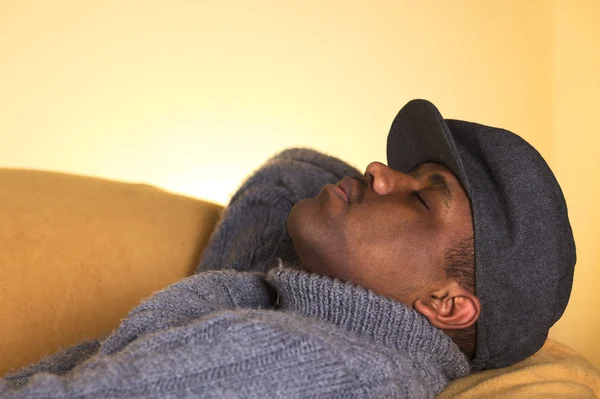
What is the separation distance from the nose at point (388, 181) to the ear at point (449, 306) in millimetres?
182

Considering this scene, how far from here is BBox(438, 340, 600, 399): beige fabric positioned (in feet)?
3.16

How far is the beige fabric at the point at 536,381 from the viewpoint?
3.16 feet

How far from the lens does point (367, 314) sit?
0.98 meters

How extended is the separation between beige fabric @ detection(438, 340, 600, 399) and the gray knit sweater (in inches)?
1.5

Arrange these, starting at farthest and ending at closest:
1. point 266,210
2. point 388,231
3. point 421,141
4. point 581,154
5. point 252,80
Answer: point 252,80 → point 581,154 → point 266,210 → point 421,141 → point 388,231

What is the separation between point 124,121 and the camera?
2.04 m

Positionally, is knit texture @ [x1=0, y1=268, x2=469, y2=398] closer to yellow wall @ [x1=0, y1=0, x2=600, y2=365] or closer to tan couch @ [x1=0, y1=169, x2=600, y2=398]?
tan couch @ [x1=0, y1=169, x2=600, y2=398]

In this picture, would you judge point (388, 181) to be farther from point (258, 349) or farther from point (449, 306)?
point (258, 349)

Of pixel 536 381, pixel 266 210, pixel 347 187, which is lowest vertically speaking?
pixel 536 381

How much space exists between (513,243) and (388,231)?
19cm

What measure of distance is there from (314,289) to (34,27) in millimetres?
1400

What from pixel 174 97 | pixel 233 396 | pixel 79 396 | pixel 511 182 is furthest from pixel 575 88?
pixel 79 396

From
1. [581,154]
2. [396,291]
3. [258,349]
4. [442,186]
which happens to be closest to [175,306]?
[258,349]

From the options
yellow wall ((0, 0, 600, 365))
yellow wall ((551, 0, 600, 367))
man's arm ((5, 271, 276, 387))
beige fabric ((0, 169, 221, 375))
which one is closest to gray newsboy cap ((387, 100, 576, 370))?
man's arm ((5, 271, 276, 387))
